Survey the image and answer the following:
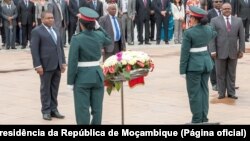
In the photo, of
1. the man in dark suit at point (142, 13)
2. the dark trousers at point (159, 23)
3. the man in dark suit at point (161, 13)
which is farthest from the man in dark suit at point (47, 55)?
the dark trousers at point (159, 23)

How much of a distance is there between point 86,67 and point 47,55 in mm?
2240

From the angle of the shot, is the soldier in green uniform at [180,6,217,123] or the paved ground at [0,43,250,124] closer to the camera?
the soldier in green uniform at [180,6,217,123]

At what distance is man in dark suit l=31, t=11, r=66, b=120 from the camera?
1147cm

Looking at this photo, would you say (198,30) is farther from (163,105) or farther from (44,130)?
(44,130)

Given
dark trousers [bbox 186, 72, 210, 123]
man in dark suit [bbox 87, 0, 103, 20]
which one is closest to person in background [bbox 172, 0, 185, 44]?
man in dark suit [bbox 87, 0, 103, 20]

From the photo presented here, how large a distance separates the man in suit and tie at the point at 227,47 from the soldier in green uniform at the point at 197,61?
8.22ft

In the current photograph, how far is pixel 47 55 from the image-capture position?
11508 mm

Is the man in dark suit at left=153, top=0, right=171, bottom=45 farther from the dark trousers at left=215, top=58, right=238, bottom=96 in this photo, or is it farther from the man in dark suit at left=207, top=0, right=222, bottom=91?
the dark trousers at left=215, top=58, right=238, bottom=96

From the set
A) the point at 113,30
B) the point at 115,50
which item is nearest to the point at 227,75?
the point at 115,50

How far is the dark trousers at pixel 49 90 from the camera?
11609mm

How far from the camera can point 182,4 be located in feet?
82.6

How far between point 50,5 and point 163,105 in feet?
29.1

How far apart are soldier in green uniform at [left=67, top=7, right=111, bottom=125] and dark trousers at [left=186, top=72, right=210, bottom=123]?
6.17 feet

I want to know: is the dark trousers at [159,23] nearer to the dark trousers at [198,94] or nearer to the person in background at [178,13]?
the person in background at [178,13]
